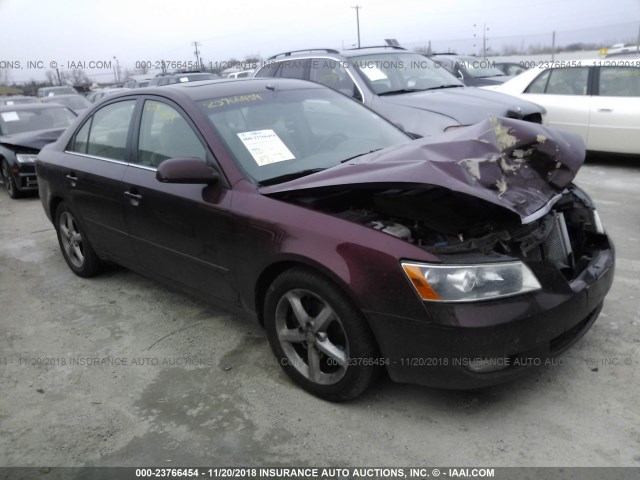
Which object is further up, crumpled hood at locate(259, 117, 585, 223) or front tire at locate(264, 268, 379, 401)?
crumpled hood at locate(259, 117, 585, 223)

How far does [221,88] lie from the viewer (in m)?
3.77

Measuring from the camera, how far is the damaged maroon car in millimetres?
2492

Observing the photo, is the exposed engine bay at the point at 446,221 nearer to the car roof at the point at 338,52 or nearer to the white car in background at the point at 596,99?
the car roof at the point at 338,52

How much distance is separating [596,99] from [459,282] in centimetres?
683

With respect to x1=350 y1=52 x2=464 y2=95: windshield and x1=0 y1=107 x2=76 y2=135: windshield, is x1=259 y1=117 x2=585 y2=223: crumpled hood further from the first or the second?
x1=0 y1=107 x2=76 y2=135: windshield

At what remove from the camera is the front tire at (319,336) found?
269cm

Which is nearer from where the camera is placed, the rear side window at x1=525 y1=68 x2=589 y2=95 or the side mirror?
the side mirror

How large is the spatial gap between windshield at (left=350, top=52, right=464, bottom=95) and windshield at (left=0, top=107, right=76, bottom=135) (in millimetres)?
5336

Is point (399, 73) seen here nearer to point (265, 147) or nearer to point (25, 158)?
point (265, 147)

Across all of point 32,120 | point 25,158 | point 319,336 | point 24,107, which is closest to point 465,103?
point 319,336

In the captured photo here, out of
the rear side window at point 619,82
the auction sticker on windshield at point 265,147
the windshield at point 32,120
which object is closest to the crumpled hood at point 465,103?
the rear side window at point 619,82

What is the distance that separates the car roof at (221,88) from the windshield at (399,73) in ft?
11.0

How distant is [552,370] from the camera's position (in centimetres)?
311

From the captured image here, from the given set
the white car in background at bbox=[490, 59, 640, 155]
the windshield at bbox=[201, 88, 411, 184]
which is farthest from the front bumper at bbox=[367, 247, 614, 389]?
the white car in background at bbox=[490, 59, 640, 155]
